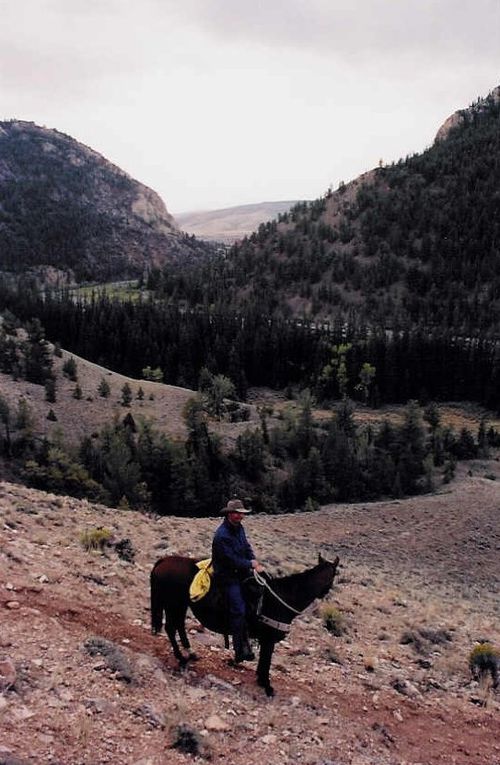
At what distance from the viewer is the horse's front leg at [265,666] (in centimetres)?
1217

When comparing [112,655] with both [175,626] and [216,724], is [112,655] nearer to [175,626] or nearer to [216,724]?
[175,626]

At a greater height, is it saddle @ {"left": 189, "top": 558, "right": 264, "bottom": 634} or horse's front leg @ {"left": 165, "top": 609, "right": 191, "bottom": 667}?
saddle @ {"left": 189, "top": 558, "right": 264, "bottom": 634}

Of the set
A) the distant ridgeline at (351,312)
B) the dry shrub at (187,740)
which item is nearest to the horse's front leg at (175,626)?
the dry shrub at (187,740)

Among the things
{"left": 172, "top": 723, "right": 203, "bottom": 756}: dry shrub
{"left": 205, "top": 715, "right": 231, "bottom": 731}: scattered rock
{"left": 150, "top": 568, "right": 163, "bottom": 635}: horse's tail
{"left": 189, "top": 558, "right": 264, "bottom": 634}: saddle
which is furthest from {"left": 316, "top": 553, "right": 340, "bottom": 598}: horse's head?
{"left": 172, "top": 723, "right": 203, "bottom": 756}: dry shrub

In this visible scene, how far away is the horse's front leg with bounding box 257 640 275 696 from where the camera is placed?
479 inches

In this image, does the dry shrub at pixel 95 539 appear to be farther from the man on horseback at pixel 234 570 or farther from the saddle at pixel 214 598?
the man on horseback at pixel 234 570

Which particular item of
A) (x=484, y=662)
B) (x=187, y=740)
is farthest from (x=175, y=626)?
(x=484, y=662)

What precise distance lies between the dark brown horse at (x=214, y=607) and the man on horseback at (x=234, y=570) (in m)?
0.27

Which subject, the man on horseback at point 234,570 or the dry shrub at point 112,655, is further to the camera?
the man on horseback at point 234,570

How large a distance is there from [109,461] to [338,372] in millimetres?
74929

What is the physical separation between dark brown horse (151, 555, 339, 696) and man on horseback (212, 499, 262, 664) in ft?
0.90

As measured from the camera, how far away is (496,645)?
19672 millimetres

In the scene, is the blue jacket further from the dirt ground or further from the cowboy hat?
the dirt ground

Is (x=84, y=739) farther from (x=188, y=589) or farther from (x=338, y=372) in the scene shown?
(x=338, y=372)
